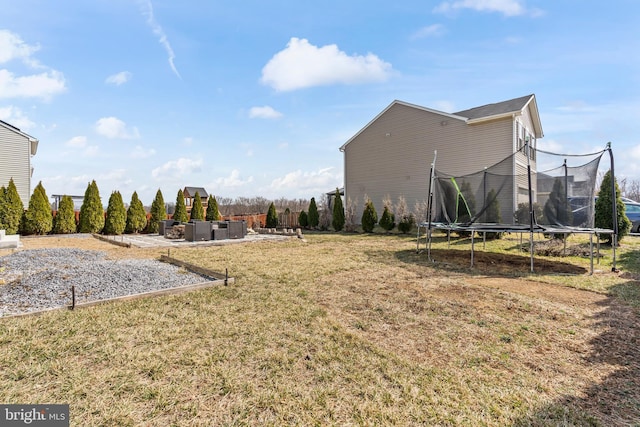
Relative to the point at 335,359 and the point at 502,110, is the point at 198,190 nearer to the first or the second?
the point at 502,110

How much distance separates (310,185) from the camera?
24.0 metres

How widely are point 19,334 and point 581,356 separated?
5.08m

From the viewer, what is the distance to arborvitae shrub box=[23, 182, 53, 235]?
495 inches

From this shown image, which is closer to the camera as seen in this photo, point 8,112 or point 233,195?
point 8,112

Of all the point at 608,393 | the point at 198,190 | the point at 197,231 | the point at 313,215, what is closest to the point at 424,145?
the point at 313,215

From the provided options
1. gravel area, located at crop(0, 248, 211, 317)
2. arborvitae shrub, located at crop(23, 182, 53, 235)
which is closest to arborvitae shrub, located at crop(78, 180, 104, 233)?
arborvitae shrub, located at crop(23, 182, 53, 235)

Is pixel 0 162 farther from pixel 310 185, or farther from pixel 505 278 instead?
pixel 505 278

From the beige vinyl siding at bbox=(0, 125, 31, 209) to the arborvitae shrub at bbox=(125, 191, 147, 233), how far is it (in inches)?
194

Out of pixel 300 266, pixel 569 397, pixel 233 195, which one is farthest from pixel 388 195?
pixel 233 195

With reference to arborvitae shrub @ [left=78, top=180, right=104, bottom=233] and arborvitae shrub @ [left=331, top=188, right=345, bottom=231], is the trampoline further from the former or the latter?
arborvitae shrub @ [left=78, top=180, right=104, bottom=233]

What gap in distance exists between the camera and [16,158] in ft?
47.9

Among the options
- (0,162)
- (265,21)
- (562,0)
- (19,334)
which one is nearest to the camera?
(19,334)

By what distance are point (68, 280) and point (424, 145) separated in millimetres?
14728

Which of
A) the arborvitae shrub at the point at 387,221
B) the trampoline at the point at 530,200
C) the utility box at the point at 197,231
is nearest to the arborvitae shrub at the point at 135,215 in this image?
the utility box at the point at 197,231
